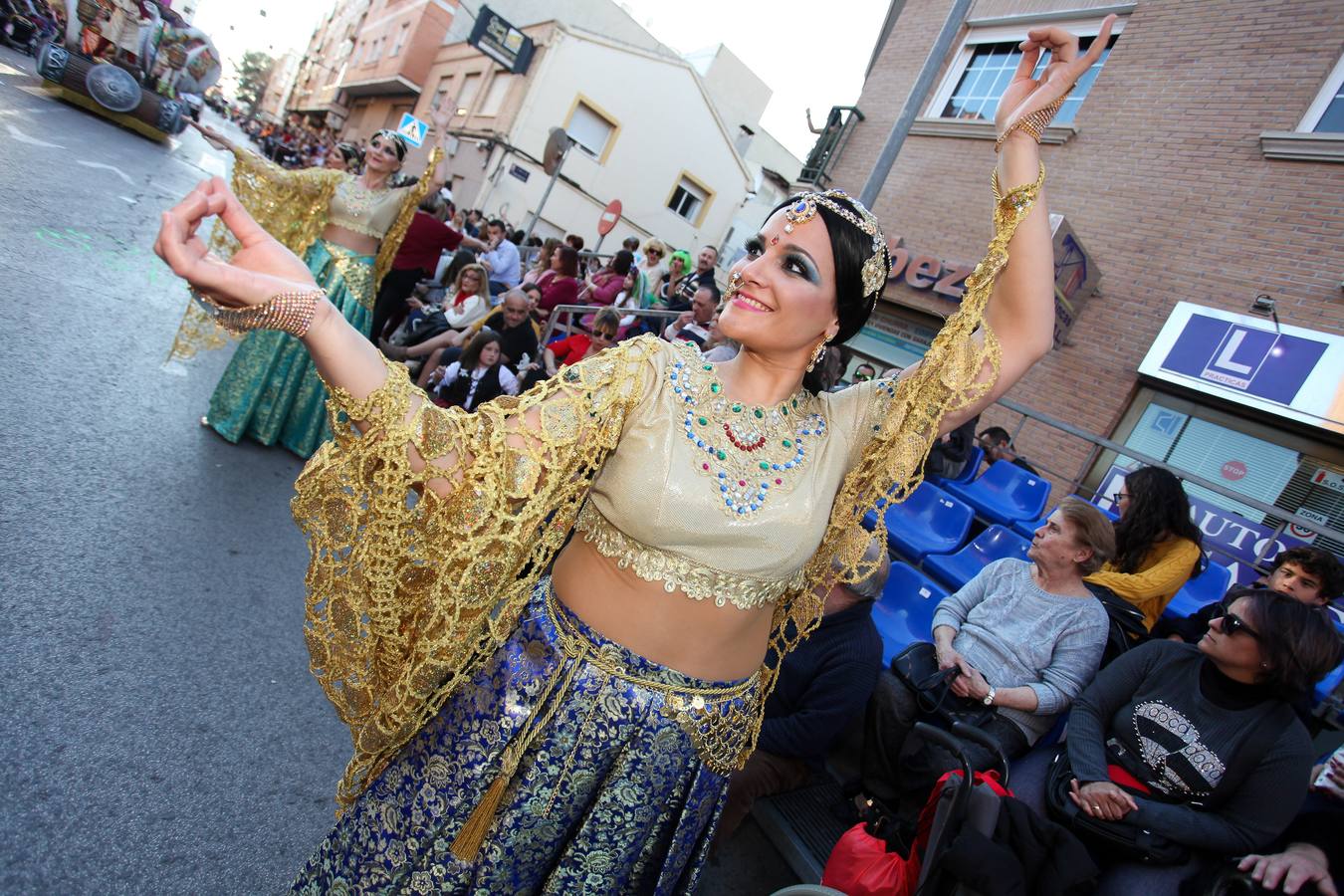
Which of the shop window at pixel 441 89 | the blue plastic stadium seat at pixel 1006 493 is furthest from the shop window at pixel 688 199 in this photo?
the blue plastic stadium seat at pixel 1006 493

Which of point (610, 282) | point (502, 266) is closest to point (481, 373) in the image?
point (610, 282)

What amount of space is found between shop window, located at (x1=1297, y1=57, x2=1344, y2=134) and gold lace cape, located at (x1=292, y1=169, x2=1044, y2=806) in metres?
8.90

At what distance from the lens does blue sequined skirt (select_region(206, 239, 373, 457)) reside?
4.47 meters

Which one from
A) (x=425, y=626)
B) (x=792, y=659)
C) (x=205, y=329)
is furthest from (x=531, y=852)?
(x=205, y=329)

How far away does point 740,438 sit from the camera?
1.60 metres

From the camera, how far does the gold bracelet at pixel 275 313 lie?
110 centimetres

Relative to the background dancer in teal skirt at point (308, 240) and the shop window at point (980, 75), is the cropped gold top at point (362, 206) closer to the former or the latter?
the background dancer in teal skirt at point (308, 240)

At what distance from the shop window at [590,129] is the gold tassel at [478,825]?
913 inches

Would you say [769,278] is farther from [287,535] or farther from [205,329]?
[205,329]

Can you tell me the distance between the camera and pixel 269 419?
15.3ft

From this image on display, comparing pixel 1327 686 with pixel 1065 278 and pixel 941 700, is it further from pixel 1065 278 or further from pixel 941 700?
pixel 1065 278

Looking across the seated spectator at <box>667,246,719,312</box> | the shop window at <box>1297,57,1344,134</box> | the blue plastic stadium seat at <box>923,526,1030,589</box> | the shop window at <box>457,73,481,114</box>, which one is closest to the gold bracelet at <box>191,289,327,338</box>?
the blue plastic stadium seat at <box>923,526,1030,589</box>

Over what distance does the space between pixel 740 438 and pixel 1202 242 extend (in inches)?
354

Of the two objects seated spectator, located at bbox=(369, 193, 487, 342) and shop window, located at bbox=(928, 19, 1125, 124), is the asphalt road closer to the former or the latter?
seated spectator, located at bbox=(369, 193, 487, 342)
